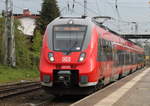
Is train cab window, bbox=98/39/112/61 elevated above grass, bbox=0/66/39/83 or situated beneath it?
elevated above

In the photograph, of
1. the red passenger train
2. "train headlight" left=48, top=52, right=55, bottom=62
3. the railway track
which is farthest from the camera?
the railway track

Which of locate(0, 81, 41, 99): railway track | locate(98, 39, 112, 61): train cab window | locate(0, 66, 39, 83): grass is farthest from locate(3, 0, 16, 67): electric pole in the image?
locate(98, 39, 112, 61): train cab window

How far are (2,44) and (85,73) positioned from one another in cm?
2091

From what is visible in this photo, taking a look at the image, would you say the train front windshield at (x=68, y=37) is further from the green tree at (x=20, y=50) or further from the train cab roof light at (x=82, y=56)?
the green tree at (x=20, y=50)

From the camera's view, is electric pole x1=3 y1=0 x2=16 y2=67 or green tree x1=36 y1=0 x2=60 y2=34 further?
green tree x1=36 y1=0 x2=60 y2=34

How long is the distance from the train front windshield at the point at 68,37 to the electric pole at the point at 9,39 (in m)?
17.2

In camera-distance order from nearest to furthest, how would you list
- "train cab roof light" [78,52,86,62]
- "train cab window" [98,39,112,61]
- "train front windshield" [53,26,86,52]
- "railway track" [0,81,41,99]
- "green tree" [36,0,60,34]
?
"train cab roof light" [78,52,86,62] < "train front windshield" [53,26,86,52] < "train cab window" [98,39,112,61] < "railway track" [0,81,41,99] < "green tree" [36,0,60,34]

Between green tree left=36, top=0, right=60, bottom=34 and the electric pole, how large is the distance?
40970 millimetres

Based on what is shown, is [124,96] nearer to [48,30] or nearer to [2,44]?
[48,30]

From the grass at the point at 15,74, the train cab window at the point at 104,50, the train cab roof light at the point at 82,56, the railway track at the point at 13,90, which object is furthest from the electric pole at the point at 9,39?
the train cab roof light at the point at 82,56

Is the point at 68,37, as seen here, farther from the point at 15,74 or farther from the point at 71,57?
the point at 15,74

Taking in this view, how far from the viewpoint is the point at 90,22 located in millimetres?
15180

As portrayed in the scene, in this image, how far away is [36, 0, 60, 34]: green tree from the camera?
73.5m

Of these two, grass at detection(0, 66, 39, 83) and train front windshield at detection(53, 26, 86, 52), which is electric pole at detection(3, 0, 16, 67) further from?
train front windshield at detection(53, 26, 86, 52)
